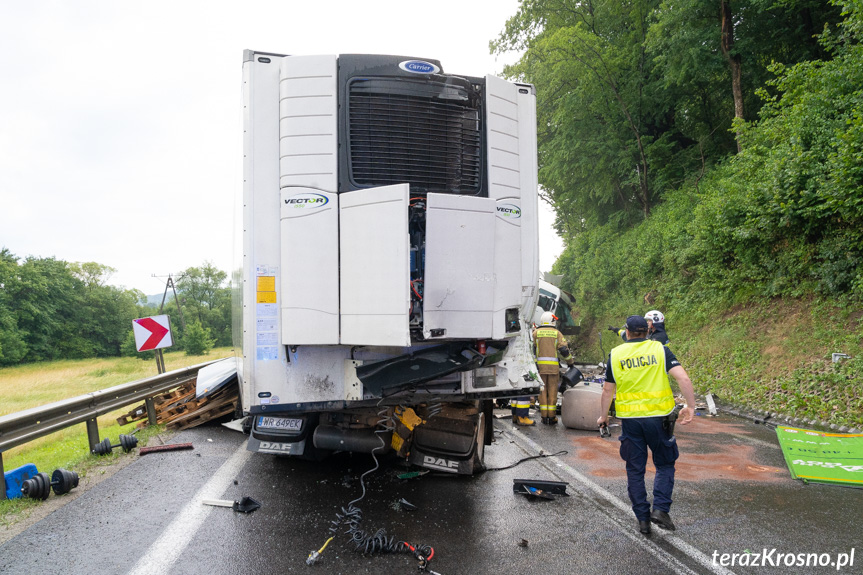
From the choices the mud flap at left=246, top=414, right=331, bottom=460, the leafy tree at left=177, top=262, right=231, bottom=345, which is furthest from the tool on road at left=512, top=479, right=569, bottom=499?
the leafy tree at left=177, top=262, right=231, bottom=345

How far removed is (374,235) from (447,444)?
2325 millimetres

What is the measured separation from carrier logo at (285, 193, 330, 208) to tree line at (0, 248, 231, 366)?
43213 millimetres

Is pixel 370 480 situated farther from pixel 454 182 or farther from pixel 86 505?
pixel 454 182

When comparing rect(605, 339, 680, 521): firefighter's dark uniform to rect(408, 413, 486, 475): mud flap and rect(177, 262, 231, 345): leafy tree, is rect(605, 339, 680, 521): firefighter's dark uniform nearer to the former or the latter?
rect(408, 413, 486, 475): mud flap

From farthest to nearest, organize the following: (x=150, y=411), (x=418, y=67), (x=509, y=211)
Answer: (x=150, y=411) → (x=509, y=211) → (x=418, y=67)

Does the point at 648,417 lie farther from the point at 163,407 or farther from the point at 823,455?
the point at 163,407

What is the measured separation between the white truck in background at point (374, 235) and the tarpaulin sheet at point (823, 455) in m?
3.43

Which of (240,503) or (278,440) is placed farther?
(278,440)

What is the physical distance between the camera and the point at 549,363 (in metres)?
8.17

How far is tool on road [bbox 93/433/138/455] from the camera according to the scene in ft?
20.1

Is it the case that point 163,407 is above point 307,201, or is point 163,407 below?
below

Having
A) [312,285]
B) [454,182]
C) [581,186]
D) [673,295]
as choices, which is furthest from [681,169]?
[312,285]

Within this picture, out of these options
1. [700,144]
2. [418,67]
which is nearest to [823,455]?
[418,67]

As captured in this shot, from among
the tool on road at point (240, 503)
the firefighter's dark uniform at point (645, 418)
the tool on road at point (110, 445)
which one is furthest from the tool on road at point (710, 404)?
the tool on road at point (110, 445)
